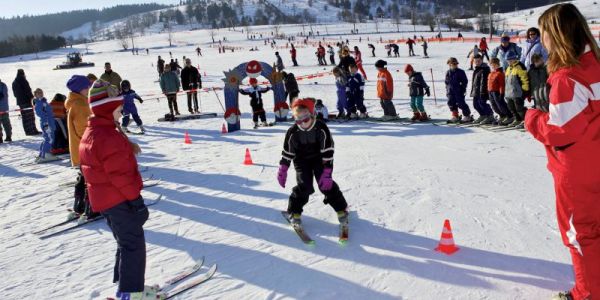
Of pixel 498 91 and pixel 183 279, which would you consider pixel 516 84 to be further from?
pixel 183 279

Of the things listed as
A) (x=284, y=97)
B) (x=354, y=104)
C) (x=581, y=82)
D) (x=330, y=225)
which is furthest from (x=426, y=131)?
(x=581, y=82)

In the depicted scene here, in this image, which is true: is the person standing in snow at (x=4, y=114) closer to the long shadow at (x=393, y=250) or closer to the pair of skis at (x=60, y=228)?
the pair of skis at (x=60, y=228)

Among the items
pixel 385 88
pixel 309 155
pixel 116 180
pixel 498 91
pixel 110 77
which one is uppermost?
pixel 110 77

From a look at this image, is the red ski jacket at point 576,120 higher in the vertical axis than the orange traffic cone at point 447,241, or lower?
higher

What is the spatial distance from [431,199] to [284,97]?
782cm

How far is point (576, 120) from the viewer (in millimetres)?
2645

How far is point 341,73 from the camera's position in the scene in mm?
12555

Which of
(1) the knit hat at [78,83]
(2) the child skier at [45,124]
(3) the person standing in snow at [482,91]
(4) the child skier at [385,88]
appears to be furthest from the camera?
(4) the child skier at [385,88]

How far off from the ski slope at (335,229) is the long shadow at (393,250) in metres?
0.02

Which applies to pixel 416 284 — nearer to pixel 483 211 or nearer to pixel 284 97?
pixel 483 211

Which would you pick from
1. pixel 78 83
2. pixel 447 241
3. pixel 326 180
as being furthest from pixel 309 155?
pixel 78 83

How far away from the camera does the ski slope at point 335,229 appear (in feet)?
13.2

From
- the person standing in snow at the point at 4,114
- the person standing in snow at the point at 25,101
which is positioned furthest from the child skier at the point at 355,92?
the person standing in snow at the point at 4,114

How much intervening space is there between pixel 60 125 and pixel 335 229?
23.7ft
